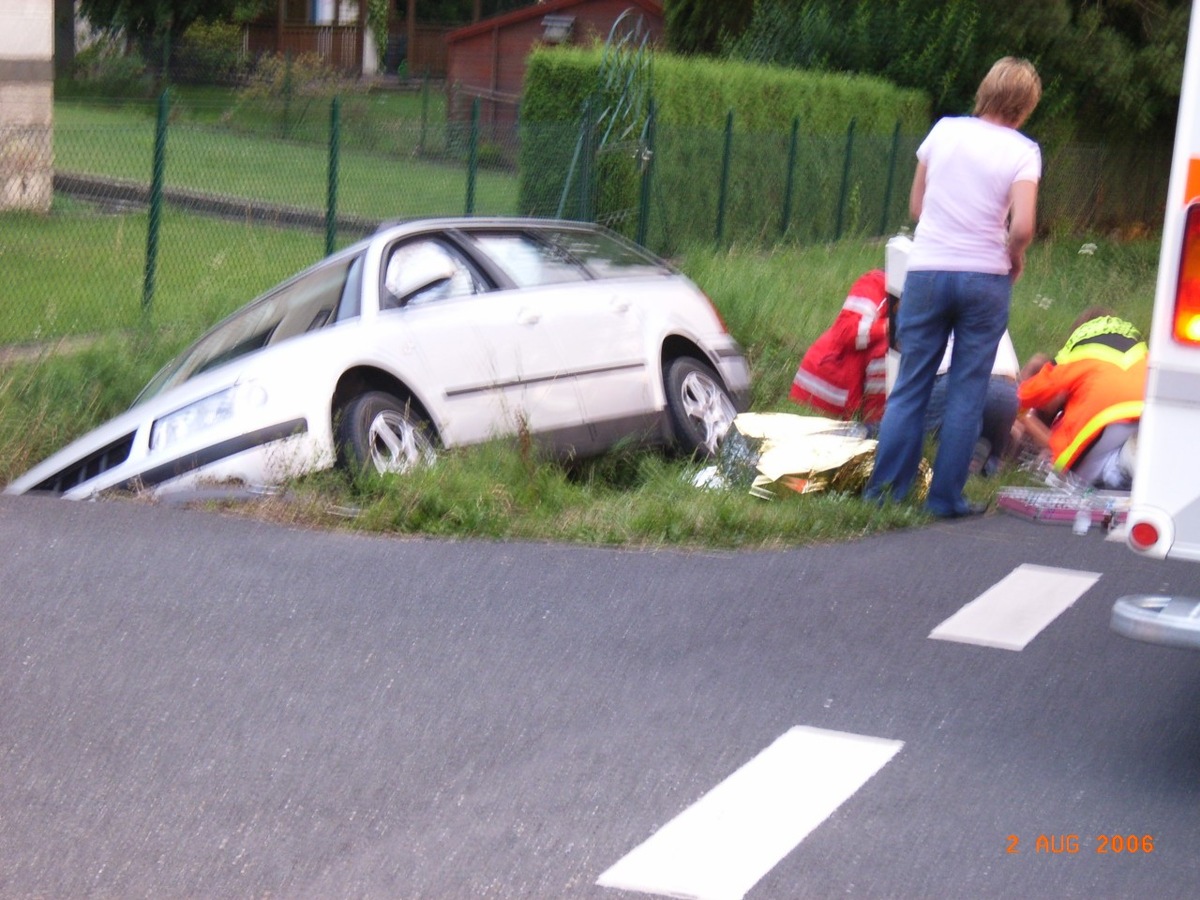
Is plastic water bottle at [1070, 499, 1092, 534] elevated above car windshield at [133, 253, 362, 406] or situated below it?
below

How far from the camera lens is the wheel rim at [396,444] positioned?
684cm

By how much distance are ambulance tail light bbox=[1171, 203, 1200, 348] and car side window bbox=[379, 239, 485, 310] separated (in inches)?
159

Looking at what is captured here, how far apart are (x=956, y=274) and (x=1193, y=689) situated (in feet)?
7.10

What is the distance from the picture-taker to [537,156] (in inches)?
570

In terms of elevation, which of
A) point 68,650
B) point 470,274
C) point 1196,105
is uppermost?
point 1196,105

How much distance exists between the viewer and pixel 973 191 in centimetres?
657

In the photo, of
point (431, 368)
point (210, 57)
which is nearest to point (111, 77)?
point (210, 57)

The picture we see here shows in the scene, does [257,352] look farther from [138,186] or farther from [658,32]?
[658,32]

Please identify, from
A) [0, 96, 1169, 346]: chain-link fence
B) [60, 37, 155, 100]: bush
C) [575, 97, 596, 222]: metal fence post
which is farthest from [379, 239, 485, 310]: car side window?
[60, 37, 155, 100]: bush

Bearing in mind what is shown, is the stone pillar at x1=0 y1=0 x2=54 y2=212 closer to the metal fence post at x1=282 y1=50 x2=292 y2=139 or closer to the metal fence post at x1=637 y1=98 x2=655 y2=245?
the metal fence post at x1=282 y1=50 x2=292 y2=139

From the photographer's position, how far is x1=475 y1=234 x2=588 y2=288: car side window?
26.4 ft

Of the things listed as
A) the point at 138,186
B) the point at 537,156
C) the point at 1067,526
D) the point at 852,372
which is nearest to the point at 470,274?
the point at 852,372

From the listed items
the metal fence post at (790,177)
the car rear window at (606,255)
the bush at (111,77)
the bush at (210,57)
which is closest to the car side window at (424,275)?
the car rear window at (606,255)

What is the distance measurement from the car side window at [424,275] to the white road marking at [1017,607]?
2.98 metres
